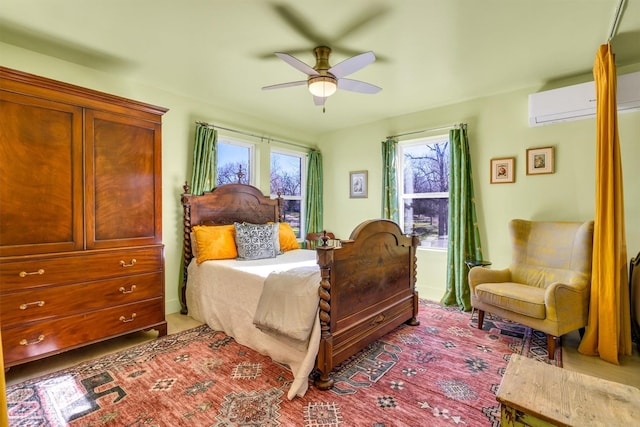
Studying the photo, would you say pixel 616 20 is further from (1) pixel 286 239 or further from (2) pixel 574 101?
(1) pixel 286 239

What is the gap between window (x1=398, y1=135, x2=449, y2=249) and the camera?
4.03 metres

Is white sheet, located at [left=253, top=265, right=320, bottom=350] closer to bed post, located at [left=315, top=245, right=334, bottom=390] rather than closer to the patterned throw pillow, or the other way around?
bed post, located at [left=315, top=245, right=334, bottom=390]

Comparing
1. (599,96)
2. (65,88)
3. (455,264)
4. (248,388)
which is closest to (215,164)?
(65,88)

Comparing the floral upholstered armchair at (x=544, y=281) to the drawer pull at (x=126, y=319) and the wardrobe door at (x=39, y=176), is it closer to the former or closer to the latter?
the drawer pull at (x=126, y=319)

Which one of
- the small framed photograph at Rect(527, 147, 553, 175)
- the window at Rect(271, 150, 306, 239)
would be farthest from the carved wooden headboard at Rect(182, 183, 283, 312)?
the small framed photograph at Rect(527, 147, 553, 175)

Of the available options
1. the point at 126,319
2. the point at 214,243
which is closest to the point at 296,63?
the point at 214,243

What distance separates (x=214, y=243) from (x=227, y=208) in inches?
24.9

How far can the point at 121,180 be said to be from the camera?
2.55m

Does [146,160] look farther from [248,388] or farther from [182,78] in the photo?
[248,388]

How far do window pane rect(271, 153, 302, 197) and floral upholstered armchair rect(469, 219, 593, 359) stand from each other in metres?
2.97

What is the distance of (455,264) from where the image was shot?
144 inches

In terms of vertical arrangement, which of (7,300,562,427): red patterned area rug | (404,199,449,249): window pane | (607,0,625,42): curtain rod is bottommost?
(7,300,562,427): red patterned area rug

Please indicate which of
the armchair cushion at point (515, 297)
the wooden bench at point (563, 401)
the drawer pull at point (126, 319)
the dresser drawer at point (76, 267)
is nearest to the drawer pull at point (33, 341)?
the dresser drawer at point (76, 267)

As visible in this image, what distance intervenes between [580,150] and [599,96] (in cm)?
80
